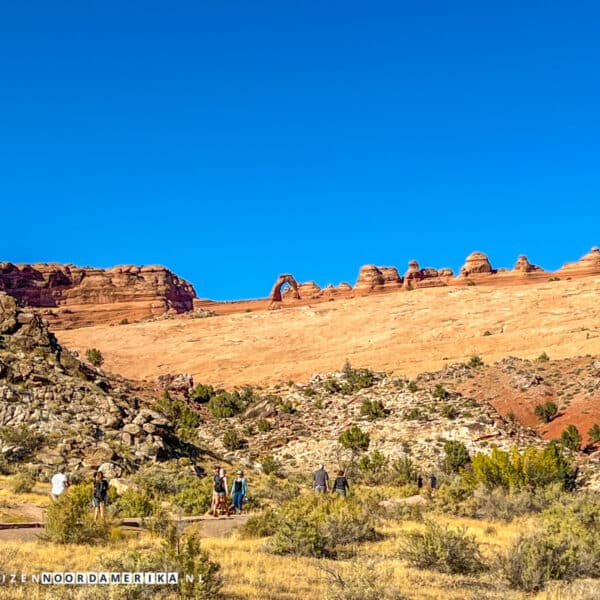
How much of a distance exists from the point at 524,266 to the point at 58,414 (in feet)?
332

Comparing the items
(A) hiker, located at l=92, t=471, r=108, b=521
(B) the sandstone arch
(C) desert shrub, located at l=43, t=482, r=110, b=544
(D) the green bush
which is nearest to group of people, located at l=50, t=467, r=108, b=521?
(A) hiker, located at l=92, t=471, r=108, b=521

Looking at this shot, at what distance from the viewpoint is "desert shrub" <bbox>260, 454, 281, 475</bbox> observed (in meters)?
32.1

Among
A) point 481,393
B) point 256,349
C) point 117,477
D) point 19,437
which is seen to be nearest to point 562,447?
point 481,393

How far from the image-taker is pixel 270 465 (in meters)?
33.2

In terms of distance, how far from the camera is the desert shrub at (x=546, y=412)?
40000 millimetres

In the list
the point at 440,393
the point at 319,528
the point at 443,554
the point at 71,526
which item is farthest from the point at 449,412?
the point at 71,526

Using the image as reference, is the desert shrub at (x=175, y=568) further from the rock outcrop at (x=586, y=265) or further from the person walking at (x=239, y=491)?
the rock outcrop at (x=586, y=265)

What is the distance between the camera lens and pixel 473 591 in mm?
9750

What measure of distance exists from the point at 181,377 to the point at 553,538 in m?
42.6

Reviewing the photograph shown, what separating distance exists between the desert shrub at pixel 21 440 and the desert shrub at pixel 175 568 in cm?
1467

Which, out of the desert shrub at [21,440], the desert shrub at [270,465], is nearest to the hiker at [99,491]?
the desert shrub at [21,440]

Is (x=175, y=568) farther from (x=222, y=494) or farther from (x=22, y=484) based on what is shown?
(x=22, y=484)

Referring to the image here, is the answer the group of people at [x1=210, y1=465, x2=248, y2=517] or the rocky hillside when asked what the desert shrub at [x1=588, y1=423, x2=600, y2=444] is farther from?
the group of people at [x1=210, y1=465, x2=248, y2=517]

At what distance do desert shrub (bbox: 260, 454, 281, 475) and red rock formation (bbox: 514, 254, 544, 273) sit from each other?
88.3 m
